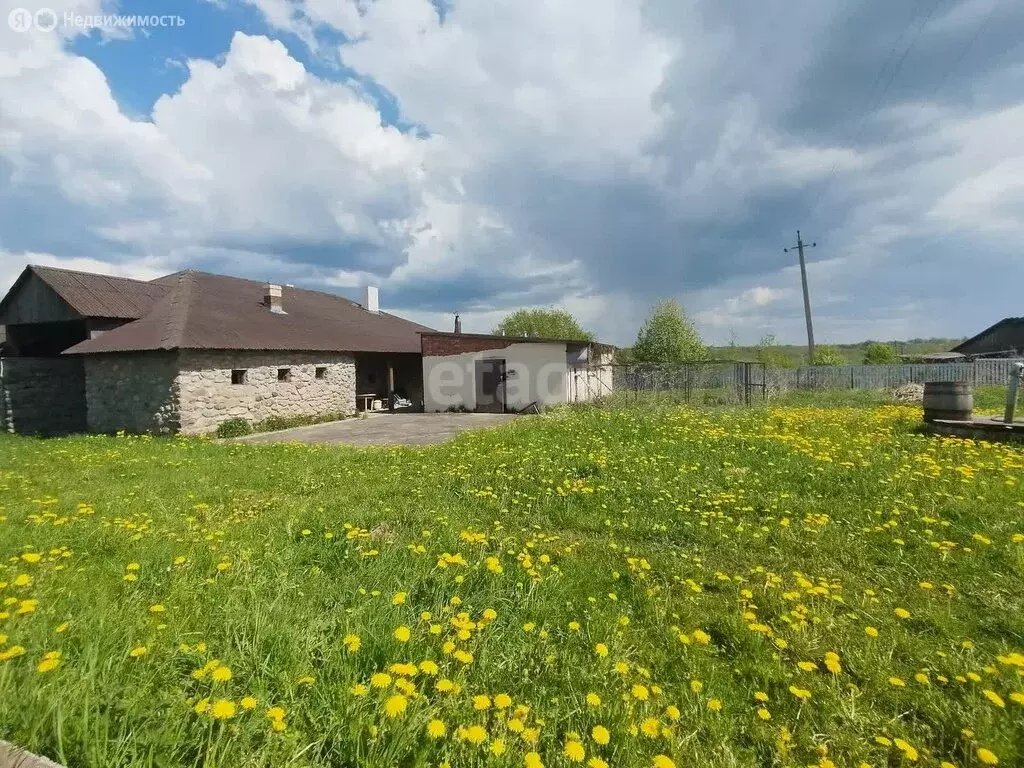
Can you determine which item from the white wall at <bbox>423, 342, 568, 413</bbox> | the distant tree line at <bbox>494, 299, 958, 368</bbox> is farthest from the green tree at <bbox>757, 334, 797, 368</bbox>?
the white wall at <bbox>423, 342, 568, 413</bbox>

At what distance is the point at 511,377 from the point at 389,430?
580 cm

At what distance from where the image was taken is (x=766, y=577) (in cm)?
370

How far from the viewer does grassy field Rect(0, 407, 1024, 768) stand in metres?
1.93

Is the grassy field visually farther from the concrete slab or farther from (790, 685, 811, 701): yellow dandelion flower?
the concrete slab

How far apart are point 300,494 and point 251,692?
4465mm

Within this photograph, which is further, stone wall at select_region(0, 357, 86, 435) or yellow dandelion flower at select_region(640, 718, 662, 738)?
stone wall at select_region(0, 357, 86, 435)

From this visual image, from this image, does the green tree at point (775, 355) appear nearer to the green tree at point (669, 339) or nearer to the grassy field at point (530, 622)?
the green tree at point (669, 339)

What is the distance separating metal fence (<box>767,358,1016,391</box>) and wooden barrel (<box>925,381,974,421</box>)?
14.1 m

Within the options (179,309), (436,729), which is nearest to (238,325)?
(179,309)

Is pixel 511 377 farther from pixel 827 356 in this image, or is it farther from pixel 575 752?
pixel 827 356

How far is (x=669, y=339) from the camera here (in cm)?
3931

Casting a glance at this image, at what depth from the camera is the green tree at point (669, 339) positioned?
38938mm

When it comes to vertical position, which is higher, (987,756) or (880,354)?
(880,354)

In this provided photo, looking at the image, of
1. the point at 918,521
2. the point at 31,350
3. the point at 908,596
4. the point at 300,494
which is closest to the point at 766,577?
the point at 908,596
